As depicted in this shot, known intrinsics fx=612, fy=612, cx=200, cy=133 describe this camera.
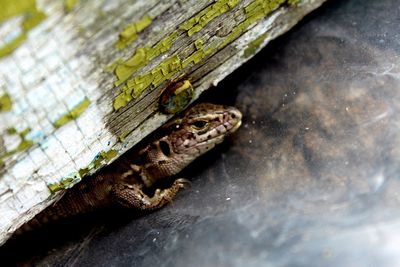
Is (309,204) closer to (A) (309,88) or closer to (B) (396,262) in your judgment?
(B) (396,262)

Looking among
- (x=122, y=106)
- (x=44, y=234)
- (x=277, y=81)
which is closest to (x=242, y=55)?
(x=277, y=81)

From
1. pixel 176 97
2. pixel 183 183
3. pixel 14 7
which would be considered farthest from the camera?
pixel 183 183

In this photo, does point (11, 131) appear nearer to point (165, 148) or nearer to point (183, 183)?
point (183, 183)

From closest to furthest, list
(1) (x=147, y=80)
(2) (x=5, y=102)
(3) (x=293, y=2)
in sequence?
(2) (x=5, y=102) → (1) (x=147, y=80) → (3) (x=293, y=2)

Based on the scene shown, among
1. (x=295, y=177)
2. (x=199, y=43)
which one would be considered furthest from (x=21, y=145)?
(x=295, y=177)

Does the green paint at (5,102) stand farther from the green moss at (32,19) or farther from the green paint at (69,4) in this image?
the green paint at (69,4)
